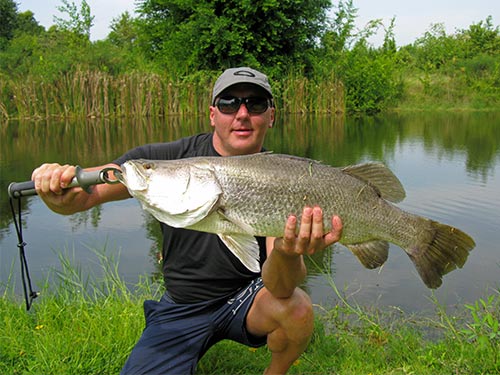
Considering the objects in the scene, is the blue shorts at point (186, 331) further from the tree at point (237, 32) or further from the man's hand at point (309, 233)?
the tree at point (237, 32)

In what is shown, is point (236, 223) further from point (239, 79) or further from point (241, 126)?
point (239, 79)

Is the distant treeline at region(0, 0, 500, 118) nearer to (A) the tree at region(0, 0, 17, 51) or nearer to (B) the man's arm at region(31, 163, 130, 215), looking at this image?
(A) the tree at region(0, 0, 17, 51)

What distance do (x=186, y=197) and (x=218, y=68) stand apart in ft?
82.8

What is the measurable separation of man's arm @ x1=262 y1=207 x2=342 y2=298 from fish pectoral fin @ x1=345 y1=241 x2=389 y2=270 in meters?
0.16

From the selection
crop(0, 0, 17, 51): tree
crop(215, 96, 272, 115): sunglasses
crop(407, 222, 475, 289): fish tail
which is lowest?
crop(407, 222, 475, 289): fish tail

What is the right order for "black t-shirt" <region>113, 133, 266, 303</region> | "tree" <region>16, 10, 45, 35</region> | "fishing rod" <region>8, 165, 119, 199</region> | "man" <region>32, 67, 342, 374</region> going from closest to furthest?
"fishing rod" <region>8, 165, 119, 199</region>
"man" <region>32, 67, 342, 374</region>
"black t-shirt" <region>113, 133, 266, 303</region>
"tree" <region>16, 10, 45, 35</region>

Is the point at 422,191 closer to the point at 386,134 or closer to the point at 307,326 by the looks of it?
the point at 307,326

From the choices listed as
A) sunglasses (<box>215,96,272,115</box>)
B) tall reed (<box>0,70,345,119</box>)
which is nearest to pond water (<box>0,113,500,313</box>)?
sunglasses (<box>215,96,272,115</box>)

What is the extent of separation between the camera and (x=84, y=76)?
67.5 feet

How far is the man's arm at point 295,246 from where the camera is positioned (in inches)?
93.4

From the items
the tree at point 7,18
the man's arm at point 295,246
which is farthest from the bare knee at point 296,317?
the tree at point 7,18

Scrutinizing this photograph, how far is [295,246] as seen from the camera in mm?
2451

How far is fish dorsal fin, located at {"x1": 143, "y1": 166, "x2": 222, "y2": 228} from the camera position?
7.49ft

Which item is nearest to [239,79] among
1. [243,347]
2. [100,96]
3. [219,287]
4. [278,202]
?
[278,202]
